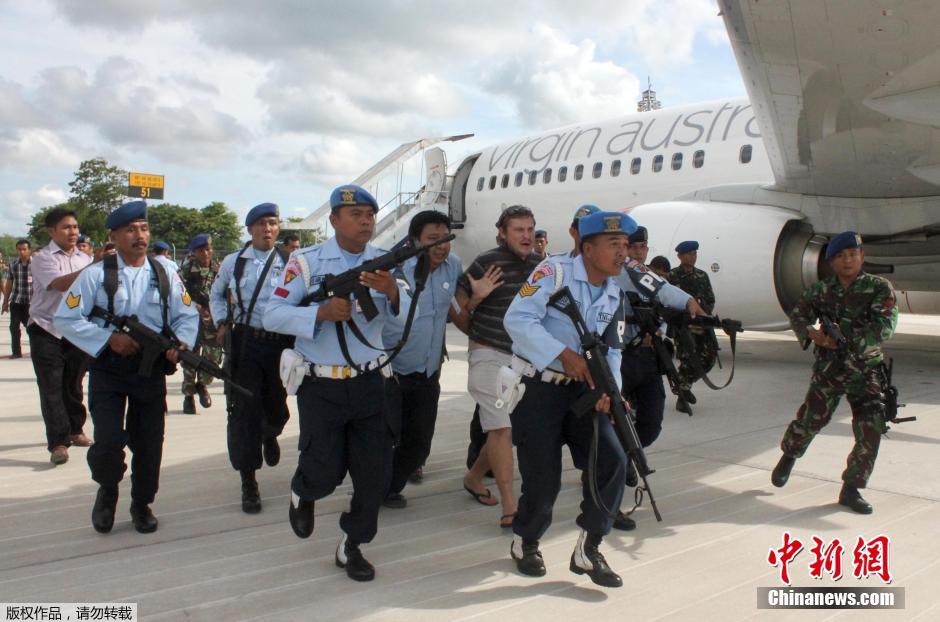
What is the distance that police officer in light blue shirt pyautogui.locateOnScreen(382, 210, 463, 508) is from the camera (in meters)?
4.36

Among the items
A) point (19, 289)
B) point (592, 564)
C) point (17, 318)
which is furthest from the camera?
point (17, 318)

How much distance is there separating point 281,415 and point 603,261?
2463 millimetres

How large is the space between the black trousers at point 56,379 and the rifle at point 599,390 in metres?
4.22

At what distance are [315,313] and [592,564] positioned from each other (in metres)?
1.67

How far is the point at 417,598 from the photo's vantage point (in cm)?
313

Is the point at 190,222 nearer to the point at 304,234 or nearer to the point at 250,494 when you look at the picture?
the point at 304,234

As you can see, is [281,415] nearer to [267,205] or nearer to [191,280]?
[267,205]

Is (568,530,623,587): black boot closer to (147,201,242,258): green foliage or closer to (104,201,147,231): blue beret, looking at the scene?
(104,201,147,231): blue beret

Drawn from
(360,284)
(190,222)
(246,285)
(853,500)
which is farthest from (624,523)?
(190,222)

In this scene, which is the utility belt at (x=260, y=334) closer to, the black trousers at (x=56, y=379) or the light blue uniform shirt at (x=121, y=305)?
the light blue uniform shirt at (x=121, y=305)

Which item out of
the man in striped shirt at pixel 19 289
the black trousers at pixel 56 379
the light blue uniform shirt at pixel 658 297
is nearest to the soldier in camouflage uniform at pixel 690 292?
the light blue uniform shirt at pixel 658 297

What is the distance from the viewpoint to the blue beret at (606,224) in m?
3.25

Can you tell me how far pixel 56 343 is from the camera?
562 centimetres

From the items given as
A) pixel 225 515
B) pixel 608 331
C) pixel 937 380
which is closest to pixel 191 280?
pixel 225 515
